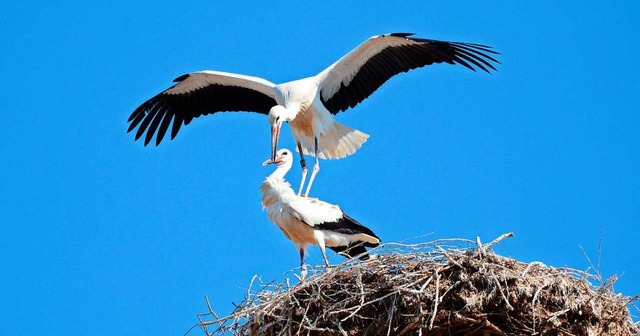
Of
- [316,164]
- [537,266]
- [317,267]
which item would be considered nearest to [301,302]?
[317,267]

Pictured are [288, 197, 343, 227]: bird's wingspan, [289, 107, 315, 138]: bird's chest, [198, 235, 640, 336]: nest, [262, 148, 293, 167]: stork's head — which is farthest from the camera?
[289, 107, 315, 138]: bird's chest

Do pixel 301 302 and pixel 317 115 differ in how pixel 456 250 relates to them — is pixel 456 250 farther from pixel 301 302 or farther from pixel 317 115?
pixel 317 115

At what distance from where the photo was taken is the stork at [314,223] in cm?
1000

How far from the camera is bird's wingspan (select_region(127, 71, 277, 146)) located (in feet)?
41.2

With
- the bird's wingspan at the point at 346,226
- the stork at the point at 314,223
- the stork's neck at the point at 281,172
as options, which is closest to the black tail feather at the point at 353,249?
the stork at the point at 314,223

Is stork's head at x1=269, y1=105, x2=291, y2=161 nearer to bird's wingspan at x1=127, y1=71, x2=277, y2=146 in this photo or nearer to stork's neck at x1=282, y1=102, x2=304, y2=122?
stork's neck at x1=282, y1=102, x2=304, y2=122

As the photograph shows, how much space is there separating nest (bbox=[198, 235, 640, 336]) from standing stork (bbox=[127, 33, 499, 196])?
2.98 m

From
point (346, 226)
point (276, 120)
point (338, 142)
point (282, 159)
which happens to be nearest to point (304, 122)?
point (338, 142)

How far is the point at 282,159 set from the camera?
A: 35.3 feet

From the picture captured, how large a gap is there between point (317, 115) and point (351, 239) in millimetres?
1971

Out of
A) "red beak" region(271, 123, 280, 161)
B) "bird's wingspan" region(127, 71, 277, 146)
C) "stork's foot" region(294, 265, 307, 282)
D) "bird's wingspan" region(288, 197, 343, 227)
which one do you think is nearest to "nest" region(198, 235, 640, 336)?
"stork's foot" region(294, 265, 307, 282)

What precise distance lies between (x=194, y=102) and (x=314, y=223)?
11.0 feet

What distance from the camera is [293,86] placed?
38.6 feet

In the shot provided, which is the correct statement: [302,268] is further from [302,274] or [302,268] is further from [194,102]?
[194,102]
